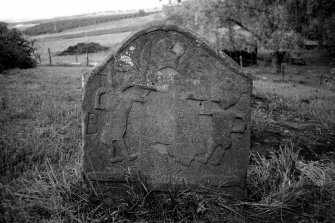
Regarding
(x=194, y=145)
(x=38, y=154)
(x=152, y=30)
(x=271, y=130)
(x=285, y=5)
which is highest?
(x=285, y=5)

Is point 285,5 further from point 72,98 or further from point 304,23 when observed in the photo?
point 72,98

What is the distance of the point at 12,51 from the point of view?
55.1 feet

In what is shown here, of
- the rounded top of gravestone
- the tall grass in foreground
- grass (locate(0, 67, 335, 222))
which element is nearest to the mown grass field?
grass (locate(0, 67, 335, 222))

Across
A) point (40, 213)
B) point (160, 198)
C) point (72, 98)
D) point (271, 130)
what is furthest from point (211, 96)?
point (72, 98)

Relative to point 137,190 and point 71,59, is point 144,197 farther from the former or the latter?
point 71,59

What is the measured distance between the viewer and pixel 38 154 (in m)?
4.16

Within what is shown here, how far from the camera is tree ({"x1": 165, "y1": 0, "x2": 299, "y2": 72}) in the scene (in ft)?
50.5

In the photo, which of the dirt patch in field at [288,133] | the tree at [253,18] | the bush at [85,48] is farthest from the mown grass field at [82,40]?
the dirt patch in field at [288,133]

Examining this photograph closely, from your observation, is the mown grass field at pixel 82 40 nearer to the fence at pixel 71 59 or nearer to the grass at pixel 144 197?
the fence at pixel 71 59

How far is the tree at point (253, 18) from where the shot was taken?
607 inches

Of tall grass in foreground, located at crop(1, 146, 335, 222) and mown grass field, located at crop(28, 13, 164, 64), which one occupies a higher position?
mown grass field, located at crop(28, 13, 164, 64)

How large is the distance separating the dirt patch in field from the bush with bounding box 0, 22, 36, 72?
1265 cm

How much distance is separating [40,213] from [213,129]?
73.8 inches

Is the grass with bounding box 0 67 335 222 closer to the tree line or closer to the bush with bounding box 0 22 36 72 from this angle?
the tree line
